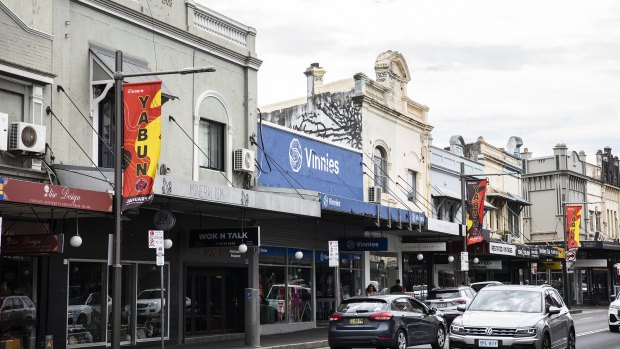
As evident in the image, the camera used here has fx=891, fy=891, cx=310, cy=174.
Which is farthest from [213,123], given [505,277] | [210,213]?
[505,277]

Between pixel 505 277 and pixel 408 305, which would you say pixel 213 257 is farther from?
pixel 505 277

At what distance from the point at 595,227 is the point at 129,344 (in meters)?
53.1

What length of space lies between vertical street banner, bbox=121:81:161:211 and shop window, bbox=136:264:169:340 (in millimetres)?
5756

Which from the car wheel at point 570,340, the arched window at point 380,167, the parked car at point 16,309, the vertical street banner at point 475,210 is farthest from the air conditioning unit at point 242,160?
the vertical street banner at point 475,210

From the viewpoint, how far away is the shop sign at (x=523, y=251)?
47200 millimetres

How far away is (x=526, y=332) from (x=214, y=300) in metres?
12.5

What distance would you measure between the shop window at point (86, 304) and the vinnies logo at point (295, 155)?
986cm

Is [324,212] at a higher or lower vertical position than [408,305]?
higher

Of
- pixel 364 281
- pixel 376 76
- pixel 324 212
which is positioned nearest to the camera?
pixel 324 212

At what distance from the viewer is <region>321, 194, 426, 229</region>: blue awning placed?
87.9ft

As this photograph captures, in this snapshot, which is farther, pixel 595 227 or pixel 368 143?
pixel 595 227

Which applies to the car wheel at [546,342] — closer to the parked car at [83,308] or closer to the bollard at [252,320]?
the bollard at [252,320]

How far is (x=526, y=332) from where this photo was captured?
17.2 metres

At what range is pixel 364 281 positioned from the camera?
1427 inches
